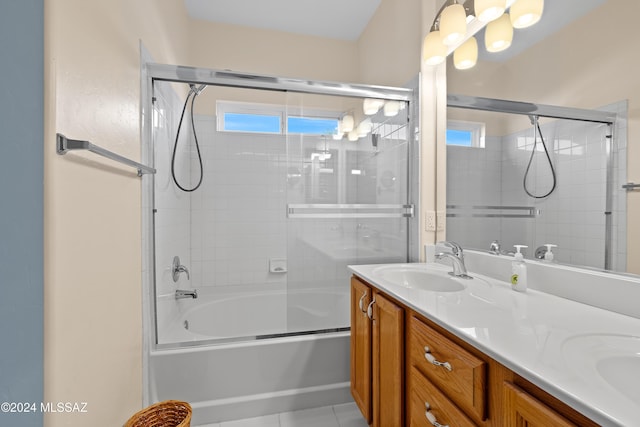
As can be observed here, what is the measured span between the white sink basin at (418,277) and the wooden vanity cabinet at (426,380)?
0.50 feet

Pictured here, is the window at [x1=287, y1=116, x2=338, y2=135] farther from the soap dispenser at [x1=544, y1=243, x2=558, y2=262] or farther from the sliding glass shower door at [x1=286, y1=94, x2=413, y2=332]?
the soap dispenser at [x1=544, y1=243, x2=558, y2=262]

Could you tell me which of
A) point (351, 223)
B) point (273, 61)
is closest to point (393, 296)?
point (351, 223)

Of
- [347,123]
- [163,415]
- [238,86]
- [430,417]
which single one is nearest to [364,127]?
[347,123]

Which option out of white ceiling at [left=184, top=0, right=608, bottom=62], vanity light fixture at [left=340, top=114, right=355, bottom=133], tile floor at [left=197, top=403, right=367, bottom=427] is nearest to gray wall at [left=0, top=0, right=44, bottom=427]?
tile floor at [left=197, top=403, right=367, bottom=427]

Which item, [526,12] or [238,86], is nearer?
[526,12]

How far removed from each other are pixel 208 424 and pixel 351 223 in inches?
54.5

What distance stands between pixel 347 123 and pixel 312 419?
5.76 ft

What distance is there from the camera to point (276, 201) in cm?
271

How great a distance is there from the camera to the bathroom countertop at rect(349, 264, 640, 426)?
18.5 inches

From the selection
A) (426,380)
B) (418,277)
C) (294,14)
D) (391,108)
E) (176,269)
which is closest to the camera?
(426,380)

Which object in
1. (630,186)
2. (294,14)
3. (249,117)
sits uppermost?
(294,14)

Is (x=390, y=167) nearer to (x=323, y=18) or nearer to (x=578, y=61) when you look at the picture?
(x=578, y=61)

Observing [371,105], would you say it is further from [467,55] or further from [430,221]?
[430,221]

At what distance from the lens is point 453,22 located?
4.80ft
